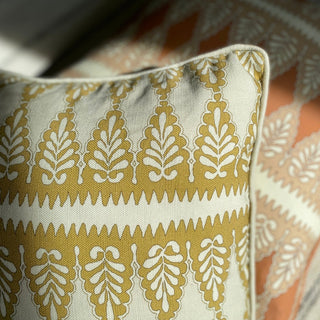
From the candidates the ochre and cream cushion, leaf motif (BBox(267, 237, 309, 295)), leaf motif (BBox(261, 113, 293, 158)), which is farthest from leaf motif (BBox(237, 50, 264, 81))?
leaf motif (BBox(267, 237, 309, 295))

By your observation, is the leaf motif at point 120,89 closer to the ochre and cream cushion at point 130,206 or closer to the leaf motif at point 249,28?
the ochre and cream cushion at point 130,206

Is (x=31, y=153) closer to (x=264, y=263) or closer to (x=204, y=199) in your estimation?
(x=204, y=199)

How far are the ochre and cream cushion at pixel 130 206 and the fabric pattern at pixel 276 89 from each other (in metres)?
0.12

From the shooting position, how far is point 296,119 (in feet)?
1.97

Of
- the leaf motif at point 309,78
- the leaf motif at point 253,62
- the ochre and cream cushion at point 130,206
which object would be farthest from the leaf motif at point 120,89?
the leaf motif at point 309,78

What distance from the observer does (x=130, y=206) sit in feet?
1.48

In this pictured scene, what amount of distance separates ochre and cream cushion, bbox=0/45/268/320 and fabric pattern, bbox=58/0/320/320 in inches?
4.7

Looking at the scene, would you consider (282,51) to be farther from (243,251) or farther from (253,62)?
(243,251)

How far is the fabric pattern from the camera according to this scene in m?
0.58

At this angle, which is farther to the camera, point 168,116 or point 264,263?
point 264,263

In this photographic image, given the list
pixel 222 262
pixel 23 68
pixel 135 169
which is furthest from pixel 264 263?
pixel 23 68

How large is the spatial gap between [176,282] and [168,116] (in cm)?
18

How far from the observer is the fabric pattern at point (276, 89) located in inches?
22.9

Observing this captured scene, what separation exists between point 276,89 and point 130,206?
30 cm
